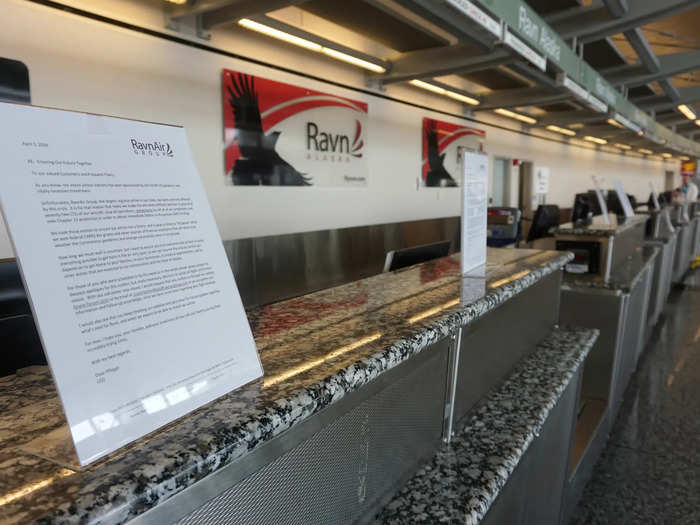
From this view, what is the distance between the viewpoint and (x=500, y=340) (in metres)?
1.55

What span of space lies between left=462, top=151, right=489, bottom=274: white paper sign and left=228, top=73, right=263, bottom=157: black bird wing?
2481mm

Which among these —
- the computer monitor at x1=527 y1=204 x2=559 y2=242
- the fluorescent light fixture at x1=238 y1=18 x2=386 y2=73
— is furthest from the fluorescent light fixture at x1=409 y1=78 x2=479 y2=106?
the computer monitor at x1=527 y1=204 x2=559 y2=242

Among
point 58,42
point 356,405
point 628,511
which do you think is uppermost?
point 58,42

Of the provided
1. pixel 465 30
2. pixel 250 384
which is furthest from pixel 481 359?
pixel 465 30

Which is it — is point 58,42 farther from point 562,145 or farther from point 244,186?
point 562,145

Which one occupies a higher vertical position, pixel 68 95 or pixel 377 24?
pixel 377 24

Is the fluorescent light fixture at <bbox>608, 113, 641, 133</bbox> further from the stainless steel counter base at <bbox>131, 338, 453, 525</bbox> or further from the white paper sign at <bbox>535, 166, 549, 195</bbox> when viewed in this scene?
the stainless steel counter base at <bbox>131, 338, 453, 525</bbox>

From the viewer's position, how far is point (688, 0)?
3885 mm

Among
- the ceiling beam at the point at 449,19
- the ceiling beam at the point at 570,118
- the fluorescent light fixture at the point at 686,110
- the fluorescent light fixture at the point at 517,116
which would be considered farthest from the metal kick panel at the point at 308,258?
the fluorescent light fixture at the point at 686,110

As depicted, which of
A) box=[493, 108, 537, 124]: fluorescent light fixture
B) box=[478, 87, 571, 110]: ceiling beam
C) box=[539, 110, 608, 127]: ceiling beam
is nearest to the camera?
box=[478, 87, 571, 110]: ceiling beam

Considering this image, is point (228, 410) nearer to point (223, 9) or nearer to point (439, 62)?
point (223, 9)

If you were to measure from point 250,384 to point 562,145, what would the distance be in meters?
11.9

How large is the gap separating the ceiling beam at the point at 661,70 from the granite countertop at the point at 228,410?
676 centimetres

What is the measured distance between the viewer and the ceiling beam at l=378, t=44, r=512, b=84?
13.9ft
